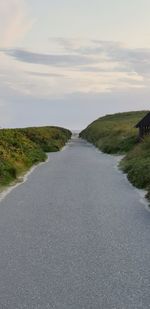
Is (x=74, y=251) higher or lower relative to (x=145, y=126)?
lower

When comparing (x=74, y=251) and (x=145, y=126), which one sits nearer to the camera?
(x=74, y=251)

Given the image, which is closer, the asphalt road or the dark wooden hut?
the asphalt road

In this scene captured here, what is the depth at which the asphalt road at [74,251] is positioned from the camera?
8539 mm

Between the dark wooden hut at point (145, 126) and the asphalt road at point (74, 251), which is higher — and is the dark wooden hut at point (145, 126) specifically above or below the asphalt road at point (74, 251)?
above

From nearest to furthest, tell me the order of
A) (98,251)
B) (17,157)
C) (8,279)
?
(8,279) < (98,251) < (17,157)

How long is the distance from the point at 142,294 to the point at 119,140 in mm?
50953

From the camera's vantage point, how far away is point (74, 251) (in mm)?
11414

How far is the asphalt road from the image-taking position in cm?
854

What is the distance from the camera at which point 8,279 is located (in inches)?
371

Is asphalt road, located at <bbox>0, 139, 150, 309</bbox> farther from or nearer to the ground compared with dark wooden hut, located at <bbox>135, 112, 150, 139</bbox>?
nearer to the ground

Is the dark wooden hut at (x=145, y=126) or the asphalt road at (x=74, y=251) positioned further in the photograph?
the dark wooden hut at (x=145, y=126)

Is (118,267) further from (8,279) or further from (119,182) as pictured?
(119,182)

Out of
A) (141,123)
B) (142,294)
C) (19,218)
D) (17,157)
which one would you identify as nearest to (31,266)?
(142,294)

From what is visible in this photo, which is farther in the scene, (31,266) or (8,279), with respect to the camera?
(31,266)
